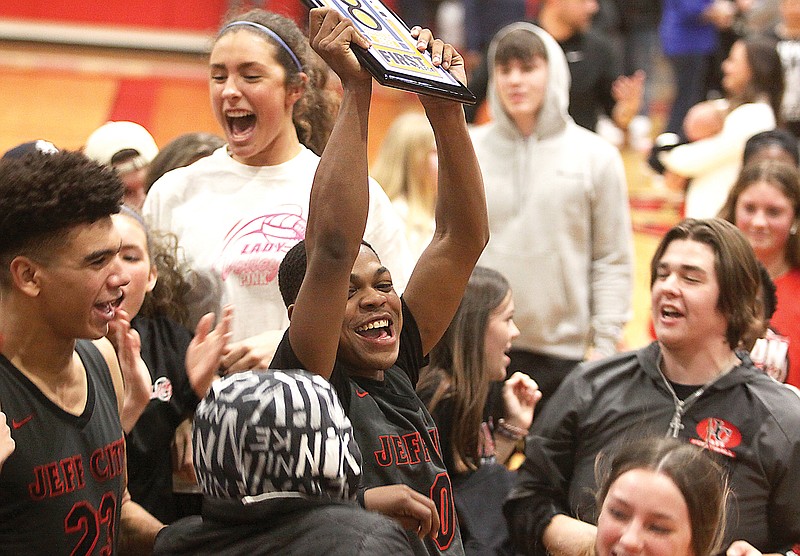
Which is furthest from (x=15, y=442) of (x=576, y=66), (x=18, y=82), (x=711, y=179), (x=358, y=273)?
(x=18, y=82)

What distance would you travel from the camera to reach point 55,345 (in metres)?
2.22

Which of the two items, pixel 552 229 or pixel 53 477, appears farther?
pixel 552 229

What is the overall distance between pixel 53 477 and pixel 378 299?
702 millimetres

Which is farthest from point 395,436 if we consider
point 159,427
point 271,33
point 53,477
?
point 271,33

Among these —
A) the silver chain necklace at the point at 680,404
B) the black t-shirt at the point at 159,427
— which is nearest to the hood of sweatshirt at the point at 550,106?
the silver chain necklace at the point at 680,404

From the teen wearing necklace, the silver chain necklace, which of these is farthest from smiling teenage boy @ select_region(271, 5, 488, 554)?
the silver chain necklace

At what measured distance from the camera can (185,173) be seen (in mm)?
3256

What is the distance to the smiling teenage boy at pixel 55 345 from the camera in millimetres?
2104

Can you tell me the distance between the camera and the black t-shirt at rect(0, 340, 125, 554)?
2.09 meters

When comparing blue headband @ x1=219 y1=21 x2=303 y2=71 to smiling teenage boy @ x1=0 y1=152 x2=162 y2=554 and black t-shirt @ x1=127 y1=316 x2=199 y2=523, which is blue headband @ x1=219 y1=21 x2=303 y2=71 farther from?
smiling teenage boy @ x1=0 y1=152 x2=162 y2=554

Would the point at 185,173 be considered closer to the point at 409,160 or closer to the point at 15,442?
the point at 15,442

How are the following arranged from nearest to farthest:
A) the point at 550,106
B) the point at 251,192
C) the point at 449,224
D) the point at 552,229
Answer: the point at 449,224 < the point at 251,192 < the point at 552,229 < the point at 550,106

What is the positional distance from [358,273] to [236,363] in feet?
1.82

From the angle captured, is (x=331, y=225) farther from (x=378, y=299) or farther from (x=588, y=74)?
(x=588, y=74)
